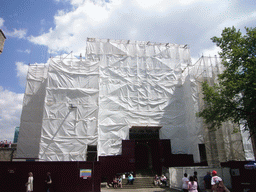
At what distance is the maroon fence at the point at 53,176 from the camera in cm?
1281

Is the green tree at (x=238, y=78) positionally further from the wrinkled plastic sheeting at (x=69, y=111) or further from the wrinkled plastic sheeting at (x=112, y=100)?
the wrinkled plastic sheeting at (x=69, y=111)

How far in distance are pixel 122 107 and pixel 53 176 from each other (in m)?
13.3

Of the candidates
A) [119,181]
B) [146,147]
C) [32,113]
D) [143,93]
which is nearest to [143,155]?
[146,147]

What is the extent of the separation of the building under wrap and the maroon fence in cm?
723

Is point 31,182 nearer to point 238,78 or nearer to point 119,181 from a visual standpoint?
point 119,181

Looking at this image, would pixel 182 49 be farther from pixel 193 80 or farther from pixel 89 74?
pixel 89 74

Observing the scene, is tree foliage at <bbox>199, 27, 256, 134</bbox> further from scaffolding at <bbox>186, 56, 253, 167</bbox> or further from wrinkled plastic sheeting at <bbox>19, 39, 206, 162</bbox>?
wrinkled plastic sheeting at <bbox>19, 39, 206, 162</bbox>

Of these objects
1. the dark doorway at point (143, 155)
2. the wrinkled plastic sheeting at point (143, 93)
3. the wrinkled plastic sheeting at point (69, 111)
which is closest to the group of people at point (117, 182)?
the wrinkled plastic sheeting at point (69, 111)

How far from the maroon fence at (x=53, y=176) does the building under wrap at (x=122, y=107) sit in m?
7.23

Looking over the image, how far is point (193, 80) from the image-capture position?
2547 centimetres

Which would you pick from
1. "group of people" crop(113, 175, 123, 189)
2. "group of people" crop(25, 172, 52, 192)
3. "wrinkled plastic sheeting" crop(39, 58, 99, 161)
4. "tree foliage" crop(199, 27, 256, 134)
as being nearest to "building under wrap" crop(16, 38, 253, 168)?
"wrinkled plastic sheeting" crop(39, 58, 99, 161)

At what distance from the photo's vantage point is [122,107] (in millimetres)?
25156

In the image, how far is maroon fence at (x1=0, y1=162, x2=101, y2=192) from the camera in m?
12.8

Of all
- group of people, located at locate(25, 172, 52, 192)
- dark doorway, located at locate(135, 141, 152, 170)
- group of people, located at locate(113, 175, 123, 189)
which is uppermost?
dark doorway, located at locate(135, 141, 152, 170)
